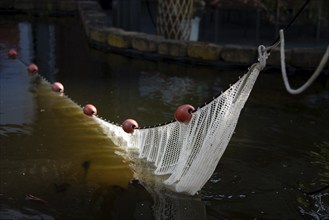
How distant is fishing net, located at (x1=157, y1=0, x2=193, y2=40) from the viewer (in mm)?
10562

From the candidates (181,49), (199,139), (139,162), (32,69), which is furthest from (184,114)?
(181,49)

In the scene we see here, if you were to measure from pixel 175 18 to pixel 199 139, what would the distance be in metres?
6.69

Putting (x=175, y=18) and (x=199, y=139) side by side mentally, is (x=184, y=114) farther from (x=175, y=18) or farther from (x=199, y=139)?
(x=175, y=18)

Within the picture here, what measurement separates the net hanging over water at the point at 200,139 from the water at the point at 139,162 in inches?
9.3

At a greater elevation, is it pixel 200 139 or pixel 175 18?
pixel 175 18

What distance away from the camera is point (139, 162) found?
5.43 meters

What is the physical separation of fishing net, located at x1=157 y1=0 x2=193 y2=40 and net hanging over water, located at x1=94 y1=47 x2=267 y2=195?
6.04 metres

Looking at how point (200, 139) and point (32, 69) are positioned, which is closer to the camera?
point (200, 139)

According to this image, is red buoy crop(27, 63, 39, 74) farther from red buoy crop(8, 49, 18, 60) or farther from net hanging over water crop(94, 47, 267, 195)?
net hanging over water crop(94, 47, 267, 195)

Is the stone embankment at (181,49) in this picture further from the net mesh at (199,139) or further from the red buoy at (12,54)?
the net mesh at (199,139)

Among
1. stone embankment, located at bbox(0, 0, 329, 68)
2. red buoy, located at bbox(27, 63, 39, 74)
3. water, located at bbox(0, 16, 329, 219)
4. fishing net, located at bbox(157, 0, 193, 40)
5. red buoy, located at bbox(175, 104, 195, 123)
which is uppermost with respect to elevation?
fishing net, located at bbox(157, 0, 193, 40)

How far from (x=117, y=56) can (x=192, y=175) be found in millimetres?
6755

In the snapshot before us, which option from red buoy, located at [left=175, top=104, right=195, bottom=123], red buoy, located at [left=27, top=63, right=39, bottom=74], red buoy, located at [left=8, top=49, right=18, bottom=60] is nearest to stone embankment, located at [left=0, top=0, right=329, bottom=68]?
red buoy, located at [left=8, top=49, right=18, bottom=60]

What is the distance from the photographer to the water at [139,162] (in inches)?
179
